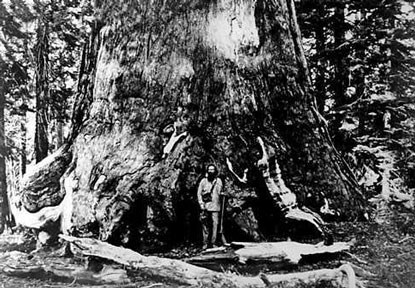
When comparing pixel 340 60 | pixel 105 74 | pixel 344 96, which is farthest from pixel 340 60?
pixel 105 74

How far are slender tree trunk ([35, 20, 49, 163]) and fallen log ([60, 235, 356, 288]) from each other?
46 cm

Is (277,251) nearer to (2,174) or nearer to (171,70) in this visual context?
(171,70)

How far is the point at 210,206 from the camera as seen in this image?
1.49 m

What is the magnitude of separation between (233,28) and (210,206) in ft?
2.07

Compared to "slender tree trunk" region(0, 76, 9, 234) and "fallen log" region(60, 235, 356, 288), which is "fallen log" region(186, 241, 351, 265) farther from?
"slender tree trunk" region(0, 76, 9, 234)

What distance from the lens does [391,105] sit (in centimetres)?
163

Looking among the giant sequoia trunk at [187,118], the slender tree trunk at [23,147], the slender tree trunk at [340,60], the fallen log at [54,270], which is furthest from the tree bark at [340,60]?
the slender tree trunk at [23,147]

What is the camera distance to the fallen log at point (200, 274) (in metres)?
1.43

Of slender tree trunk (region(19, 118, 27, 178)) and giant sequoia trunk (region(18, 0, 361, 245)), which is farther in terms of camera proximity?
slender tree trunk (region(19, 118, 27, 178))

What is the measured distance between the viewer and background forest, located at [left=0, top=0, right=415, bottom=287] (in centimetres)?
160

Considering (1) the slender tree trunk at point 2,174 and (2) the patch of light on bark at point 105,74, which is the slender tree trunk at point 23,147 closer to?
(1) the slender tree trunk at point 2,174

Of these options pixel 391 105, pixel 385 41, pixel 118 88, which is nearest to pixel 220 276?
A: pixel 118 88

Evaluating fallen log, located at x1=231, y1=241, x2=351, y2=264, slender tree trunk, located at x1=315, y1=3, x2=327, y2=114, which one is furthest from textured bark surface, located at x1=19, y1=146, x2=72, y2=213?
slender tree trunk, located at x1=315, y1=3, x2=327, y2=114

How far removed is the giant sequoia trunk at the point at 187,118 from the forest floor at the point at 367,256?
90 millimetres
